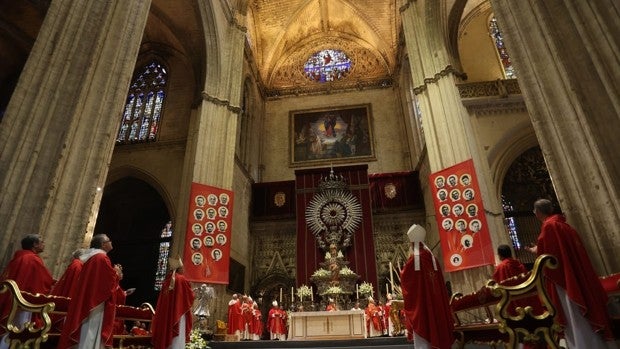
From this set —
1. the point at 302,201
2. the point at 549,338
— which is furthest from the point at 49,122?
the point at 302,201

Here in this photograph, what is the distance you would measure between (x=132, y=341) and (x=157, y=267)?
395 inches

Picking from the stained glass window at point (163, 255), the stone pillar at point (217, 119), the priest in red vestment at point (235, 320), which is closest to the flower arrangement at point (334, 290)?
the priest in red vestment at point (235, 320)

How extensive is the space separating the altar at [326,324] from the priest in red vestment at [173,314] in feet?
13.7

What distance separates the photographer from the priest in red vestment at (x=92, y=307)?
2990mm

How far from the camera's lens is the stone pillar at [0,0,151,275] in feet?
14.4

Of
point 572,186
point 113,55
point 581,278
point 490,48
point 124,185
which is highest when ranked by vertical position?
point 490,48

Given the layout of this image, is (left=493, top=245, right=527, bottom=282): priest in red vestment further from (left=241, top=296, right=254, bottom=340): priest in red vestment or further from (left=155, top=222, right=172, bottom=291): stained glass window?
(left=155, top=222, right=172, bottom=291): stained glass window

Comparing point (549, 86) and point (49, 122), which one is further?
point (49, 122)

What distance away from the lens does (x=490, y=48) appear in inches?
474

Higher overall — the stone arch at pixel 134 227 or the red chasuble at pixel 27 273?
the stone arch at pixel 134 227

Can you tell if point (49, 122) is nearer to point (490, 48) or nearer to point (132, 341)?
point (132, 341)

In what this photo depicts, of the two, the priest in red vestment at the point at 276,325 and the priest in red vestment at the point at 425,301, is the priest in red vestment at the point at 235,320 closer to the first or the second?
the priest in red vestment at the point at 276,325

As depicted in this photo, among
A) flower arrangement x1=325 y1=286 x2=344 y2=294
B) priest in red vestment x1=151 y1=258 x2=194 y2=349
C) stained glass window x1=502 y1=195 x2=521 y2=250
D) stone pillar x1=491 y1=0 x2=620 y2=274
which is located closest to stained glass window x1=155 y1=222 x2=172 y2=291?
flower arrangement x1=325 y1=286 x2=344 y2=294

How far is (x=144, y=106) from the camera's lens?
14336 millimetres
